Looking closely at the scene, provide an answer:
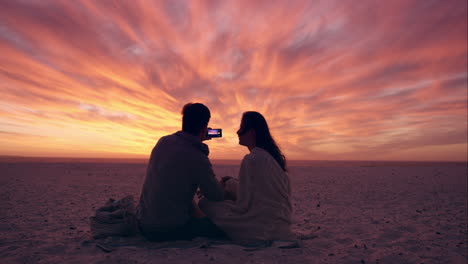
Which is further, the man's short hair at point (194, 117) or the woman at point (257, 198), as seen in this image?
the woman at point (257, 198)

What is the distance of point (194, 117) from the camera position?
4754 mm

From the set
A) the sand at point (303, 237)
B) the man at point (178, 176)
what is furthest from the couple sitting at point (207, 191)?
the sand at point (303, 237)

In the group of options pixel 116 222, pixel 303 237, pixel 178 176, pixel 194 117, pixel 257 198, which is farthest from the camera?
pixel 303 237

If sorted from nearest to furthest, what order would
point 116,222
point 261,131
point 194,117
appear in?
point 194,117 → point 261,131 → point 116,222

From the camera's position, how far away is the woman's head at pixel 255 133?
5098mm

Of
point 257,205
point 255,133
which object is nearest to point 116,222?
point 257,205

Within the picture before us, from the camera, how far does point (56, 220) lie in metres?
7.52

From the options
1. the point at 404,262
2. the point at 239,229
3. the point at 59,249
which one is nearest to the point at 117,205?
the point at 59,249

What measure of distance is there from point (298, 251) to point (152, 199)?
2656 millimetres

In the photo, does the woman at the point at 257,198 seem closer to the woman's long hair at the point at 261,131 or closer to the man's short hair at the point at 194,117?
the woman's long hair at the point at 261,131

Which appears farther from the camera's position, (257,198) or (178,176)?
(257,198)

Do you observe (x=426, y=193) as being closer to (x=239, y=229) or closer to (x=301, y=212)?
(x=301, y=212)

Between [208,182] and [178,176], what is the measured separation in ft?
1.61

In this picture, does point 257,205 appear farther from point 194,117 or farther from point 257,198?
point 194,117
